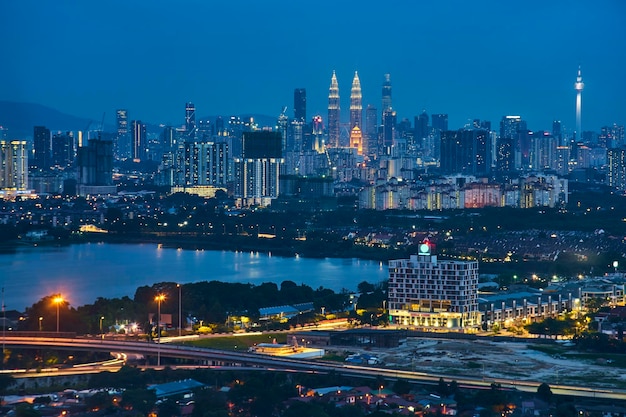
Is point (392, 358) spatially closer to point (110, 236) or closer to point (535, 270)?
point (535, 270)

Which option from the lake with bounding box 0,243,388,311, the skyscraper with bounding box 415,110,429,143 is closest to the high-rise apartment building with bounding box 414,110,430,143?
the skyscraper with bounding box 415,110,429,143

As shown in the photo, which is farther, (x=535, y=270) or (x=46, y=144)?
(x=46, y=144)

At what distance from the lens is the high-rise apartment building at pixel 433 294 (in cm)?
1103

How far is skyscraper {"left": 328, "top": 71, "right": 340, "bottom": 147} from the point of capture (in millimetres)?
45344

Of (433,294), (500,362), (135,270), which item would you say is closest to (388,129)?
(135,270)

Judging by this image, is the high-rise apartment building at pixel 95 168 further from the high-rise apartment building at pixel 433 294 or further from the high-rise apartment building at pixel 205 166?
the high-rise apartment building at pixel 433 294

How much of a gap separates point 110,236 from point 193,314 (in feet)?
36.1

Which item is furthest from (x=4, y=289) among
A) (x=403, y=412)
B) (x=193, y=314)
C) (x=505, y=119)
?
(x=505, y=119)

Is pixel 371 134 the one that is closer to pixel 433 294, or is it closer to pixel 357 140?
pixel 357 140

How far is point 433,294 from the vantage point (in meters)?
11.2

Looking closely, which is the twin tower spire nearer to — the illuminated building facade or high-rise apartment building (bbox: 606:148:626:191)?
the illuminated building facade

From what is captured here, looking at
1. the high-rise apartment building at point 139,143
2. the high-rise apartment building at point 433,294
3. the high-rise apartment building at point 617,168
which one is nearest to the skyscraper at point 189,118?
the high-rise apartment building at point 139,143

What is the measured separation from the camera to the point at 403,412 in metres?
7.45

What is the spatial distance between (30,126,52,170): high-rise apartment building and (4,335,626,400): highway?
99.1 ft
